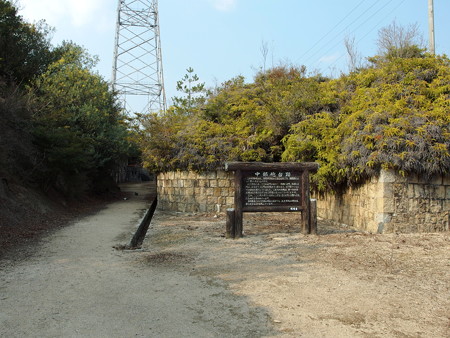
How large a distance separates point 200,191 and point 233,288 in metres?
9.54

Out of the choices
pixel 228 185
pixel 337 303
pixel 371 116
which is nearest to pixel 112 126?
pixel 228 185

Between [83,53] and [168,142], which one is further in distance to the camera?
[83,53]

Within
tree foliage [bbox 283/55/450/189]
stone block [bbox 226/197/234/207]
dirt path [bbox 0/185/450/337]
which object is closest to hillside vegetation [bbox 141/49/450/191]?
tree foliage [bbox 283/55/450/189]

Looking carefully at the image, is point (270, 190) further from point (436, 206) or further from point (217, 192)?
point (217, 192)

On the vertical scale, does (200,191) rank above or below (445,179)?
below

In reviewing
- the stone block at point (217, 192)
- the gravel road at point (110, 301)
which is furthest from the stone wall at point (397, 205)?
the gravel road at point (110, 301)

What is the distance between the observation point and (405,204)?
9.41 metres

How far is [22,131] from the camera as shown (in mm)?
13156

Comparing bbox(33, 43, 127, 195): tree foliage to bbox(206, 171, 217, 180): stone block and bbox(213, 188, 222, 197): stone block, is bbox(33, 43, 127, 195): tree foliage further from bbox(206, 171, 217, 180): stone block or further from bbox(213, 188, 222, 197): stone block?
bbox(213, 188, 222, 197): stone block

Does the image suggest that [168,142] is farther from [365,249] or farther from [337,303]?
[337,303]

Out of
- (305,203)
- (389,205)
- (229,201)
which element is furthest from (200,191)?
(389,205)

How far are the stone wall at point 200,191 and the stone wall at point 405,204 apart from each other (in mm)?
5793

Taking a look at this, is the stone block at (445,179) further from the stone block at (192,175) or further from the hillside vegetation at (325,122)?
the stone block at (192,175)

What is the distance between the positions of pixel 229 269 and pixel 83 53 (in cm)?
2777
